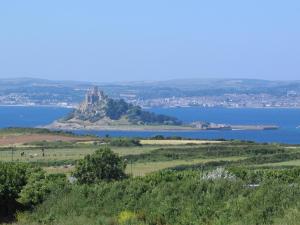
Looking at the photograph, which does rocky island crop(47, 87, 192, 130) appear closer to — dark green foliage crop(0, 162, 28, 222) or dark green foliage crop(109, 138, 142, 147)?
dark green foliage crop(109, 138, 142, 147)

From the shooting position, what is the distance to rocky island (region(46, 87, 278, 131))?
17650cm

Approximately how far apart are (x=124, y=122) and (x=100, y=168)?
5962 inches

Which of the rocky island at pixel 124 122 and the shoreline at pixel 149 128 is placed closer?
the shoreline at pixel 149 128

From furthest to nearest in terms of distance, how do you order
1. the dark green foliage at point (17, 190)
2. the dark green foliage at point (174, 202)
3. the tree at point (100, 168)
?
the tree at point (100, 168)
the dark green foliage at point (17, 190)
the dark green foliage at point (174, 202)

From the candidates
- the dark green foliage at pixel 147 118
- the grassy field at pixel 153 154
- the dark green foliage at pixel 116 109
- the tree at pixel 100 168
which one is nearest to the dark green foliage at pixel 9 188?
the tree at pixel 100 168

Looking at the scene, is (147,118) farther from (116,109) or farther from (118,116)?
(116,109)

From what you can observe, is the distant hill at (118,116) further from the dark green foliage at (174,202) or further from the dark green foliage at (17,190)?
the dark green foliage at (174,202)

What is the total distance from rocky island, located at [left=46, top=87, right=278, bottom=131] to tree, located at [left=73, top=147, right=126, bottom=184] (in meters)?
129

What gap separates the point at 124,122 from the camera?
193 metres

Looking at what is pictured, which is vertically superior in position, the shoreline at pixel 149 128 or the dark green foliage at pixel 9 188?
the dark green foliage at pixel 9 188

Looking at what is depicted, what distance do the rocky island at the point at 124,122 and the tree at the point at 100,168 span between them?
12912cm

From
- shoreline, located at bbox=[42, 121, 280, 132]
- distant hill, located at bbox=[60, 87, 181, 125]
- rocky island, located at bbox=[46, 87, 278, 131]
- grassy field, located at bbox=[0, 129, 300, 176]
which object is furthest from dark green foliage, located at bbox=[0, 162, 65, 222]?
distant hill, located at bbox=[60, 87, 181, 125]

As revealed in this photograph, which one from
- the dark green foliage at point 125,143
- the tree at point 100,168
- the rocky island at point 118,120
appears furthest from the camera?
the rocky island at point 118,120

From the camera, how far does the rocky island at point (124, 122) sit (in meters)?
176
